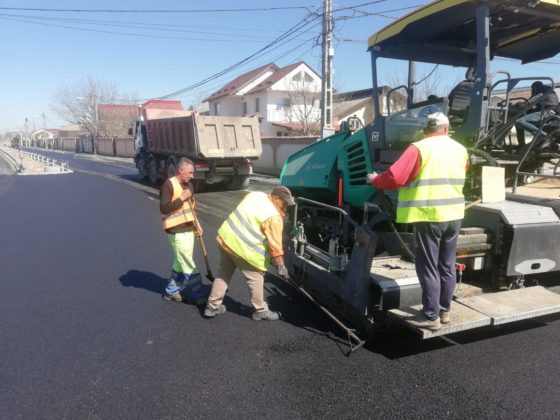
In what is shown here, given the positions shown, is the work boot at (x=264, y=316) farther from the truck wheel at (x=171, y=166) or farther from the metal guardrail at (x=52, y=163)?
the metal guardrail at (x=52, y=163)

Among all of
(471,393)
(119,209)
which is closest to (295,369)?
(471,393)

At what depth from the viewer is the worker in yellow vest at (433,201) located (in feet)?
10.0

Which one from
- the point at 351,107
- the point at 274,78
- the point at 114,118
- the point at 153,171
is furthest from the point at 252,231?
the point at 114,118

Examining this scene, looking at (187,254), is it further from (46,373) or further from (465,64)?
(465,64)

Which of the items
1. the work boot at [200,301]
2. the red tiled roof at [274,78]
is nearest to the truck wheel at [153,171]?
the work boot at [200,301]

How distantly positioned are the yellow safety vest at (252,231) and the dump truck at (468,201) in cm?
61

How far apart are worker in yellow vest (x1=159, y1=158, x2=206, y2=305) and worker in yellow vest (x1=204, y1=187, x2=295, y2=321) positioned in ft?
1.81

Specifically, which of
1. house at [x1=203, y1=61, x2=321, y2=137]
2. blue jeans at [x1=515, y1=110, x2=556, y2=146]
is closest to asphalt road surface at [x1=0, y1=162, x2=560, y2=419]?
blue jeans at [x1=515, y1=110, x2=556, y2=146]

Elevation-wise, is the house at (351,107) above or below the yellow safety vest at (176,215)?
above

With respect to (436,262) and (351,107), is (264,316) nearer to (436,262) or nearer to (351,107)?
(436,262)

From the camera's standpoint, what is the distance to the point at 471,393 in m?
2.97

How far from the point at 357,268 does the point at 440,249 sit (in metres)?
0.66

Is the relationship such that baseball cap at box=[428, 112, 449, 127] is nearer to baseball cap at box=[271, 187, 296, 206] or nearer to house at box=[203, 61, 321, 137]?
→ baseball cap at box=[271, 187, 296, 206]

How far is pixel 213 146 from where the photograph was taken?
1343cm
